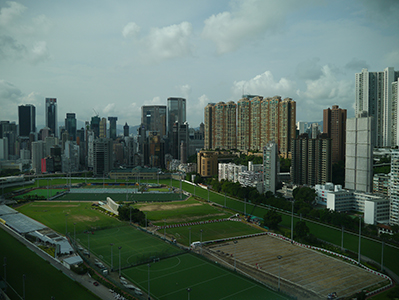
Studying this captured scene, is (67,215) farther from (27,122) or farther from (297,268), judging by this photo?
(27,122)

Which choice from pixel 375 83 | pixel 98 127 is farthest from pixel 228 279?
pixel 98 127

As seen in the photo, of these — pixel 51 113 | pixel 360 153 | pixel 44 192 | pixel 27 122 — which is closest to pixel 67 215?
pixel 44 192

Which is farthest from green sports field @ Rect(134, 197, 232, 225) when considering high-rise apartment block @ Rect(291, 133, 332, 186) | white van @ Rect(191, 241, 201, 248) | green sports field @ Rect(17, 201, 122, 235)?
high-rise apartment block @ Rect(291, 133, 332, 186)

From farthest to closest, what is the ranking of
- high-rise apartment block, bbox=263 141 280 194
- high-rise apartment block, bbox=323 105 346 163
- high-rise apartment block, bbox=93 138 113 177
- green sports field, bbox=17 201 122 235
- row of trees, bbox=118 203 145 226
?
high-rise apartment block, bbox=93 138 113 177 < high-rise apartment block, bbox=323 105 346 163 < high-rise apartment block, bbox=263 141 280 194 < row of trees, bbox=118 203 145 226 < green sports field, bbox=17 201 122 235

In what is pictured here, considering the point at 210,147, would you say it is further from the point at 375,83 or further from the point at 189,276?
the point at 189,276

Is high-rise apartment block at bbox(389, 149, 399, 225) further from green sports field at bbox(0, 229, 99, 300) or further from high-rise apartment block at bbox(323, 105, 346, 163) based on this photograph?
green sports field at bbox(0, 229, 99, 300)

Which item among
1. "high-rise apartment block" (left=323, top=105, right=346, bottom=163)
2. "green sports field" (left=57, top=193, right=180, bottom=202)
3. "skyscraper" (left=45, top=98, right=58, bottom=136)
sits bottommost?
"green sports field" (left=57, top=193, right=180, bottom=202)
